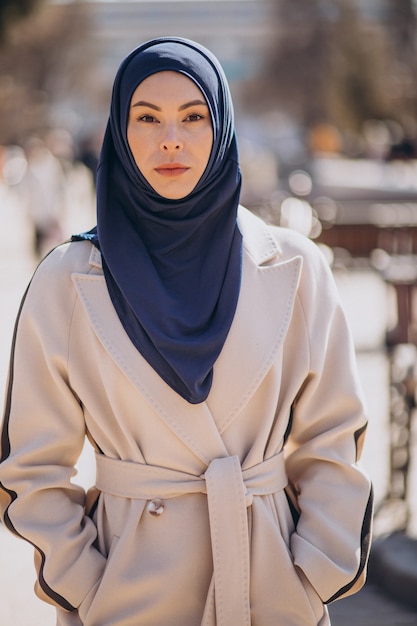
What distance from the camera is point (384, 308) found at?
35.2 feet

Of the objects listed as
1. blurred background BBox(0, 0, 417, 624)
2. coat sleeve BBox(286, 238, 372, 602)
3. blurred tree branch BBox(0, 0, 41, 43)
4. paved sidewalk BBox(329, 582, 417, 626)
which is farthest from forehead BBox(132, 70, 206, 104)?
blurred tree branch BBox(0, 0, 41, 43)

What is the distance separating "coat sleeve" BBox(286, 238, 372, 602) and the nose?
0.43 m

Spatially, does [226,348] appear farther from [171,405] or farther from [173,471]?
[173,471]

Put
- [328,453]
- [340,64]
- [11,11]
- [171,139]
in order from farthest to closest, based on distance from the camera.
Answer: [340,64], [11,11], [328,453], [171,139]

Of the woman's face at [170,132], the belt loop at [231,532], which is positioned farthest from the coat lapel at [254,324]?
the woman's face at [170,132]

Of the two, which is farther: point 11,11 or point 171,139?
point 11,11

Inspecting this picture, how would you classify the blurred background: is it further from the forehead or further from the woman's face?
the forehead

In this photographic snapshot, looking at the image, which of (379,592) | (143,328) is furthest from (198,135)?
(379,592)

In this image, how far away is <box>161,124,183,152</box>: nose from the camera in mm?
2213

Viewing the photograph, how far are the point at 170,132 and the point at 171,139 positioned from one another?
0.02 metres

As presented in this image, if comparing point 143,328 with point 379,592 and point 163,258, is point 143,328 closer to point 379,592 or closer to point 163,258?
point 163,258

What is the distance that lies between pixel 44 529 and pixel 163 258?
2.16 feet

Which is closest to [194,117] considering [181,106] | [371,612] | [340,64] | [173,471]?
[181,106]

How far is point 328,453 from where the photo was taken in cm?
234
